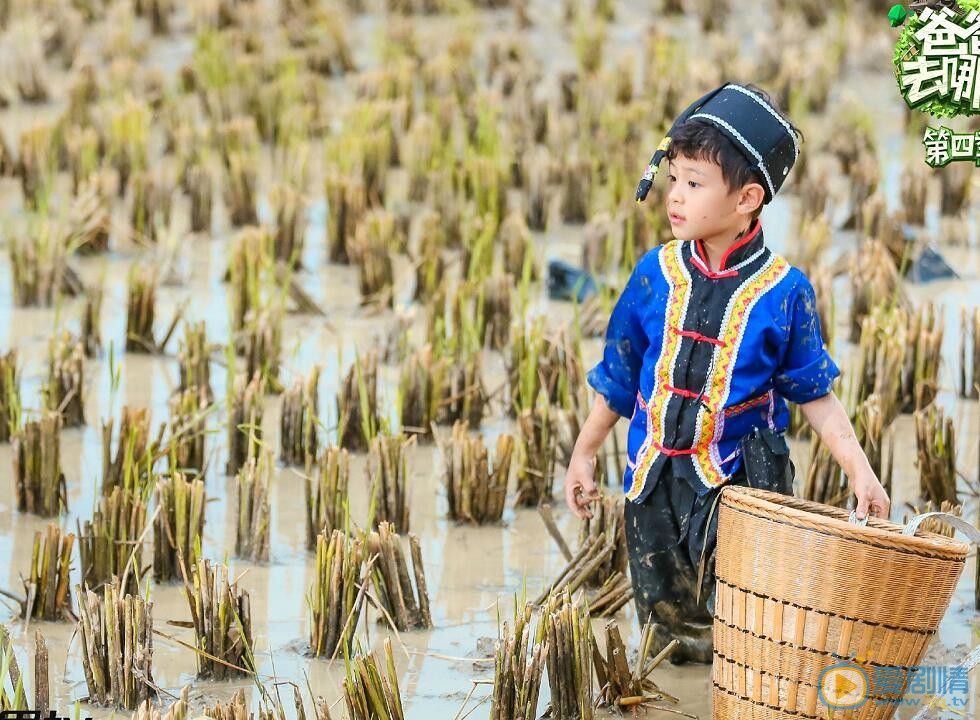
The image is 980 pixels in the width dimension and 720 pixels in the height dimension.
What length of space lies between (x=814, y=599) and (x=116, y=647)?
1.18 m

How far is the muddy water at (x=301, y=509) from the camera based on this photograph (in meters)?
2.89

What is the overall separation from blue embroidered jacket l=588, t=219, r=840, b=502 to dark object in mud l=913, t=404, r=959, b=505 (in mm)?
856

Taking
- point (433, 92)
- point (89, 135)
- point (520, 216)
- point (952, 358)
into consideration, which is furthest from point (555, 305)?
point (433, 92)

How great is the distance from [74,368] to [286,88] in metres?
3.09

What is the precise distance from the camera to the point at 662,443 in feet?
9.11

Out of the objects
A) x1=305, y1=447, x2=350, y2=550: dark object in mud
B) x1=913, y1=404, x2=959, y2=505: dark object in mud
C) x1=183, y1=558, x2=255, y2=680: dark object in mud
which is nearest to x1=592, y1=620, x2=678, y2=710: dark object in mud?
x1=183, y1=558, x2=255, y2=680: dark object in mud

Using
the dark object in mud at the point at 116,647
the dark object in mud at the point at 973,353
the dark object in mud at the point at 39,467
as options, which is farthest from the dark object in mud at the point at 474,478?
the dark object in mud at the point at 973,353

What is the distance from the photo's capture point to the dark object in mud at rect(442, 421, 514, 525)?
3.49 meters

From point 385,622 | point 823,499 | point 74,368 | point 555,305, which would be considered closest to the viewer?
point 385,622

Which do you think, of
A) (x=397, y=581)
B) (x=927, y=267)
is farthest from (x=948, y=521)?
(x=927, y=267)

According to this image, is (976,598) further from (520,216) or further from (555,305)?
(520,216)

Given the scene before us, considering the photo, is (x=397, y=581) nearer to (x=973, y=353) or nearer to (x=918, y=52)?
(x=918, y=52)

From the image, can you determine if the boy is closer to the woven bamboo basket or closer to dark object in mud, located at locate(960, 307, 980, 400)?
the woven bamboo basket

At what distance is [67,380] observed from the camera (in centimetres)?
391
